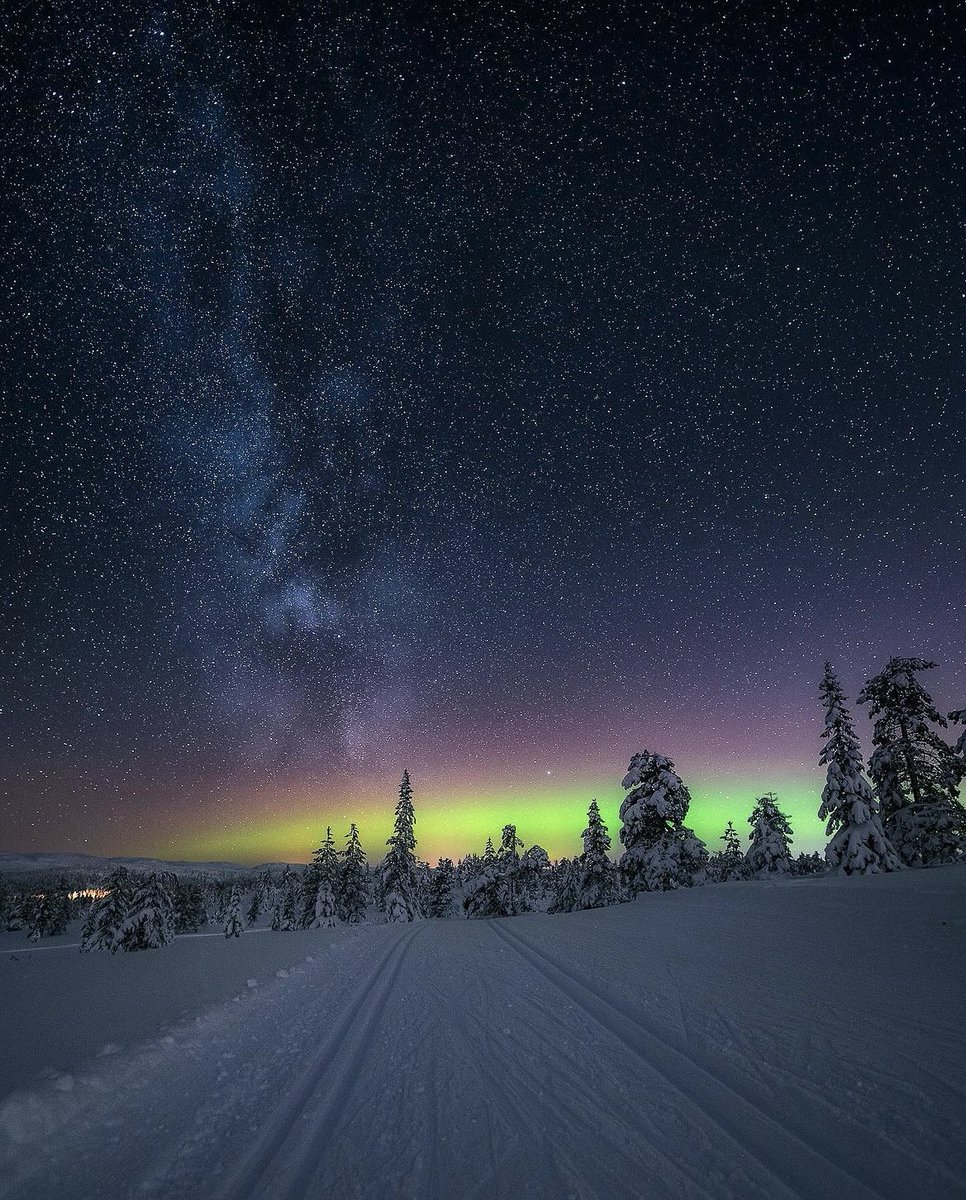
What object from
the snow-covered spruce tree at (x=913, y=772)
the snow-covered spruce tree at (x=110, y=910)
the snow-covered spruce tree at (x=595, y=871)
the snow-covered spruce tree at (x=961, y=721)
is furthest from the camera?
the snow-covered spruce tree at (x=110, y=910)

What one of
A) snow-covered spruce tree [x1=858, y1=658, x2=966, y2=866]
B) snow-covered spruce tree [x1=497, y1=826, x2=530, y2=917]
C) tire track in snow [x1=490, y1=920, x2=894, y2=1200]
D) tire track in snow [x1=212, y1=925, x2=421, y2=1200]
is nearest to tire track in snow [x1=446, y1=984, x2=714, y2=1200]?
tire track in snow [x1=490, y1=920, x2=894, y2=1200]

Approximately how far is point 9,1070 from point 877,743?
29.6 meters

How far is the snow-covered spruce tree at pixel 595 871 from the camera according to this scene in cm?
3288

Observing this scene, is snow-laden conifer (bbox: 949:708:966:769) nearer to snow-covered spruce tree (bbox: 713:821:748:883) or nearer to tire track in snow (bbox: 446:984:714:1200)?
tire track in snow (bbox: 446:984:714:1200)

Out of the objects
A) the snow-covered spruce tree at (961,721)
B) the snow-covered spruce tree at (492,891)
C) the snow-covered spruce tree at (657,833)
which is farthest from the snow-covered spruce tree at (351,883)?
the snow-covered spruce tree at (961,721)

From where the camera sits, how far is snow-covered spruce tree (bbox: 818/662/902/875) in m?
18.7

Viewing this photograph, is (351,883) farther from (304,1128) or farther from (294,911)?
(304,1128)

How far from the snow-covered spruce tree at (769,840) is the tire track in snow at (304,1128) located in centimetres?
3788

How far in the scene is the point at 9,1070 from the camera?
18.3 feet

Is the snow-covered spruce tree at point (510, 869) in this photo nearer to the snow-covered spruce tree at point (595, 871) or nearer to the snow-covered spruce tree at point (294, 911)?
the snow-covered spruce tree at point (595, 871)

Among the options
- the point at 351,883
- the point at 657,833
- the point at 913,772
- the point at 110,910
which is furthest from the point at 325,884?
the point at 913,772

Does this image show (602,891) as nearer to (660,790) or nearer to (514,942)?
(660,790)

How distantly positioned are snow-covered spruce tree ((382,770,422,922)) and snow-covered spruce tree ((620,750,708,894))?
2314cm

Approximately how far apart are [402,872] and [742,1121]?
44550mm
